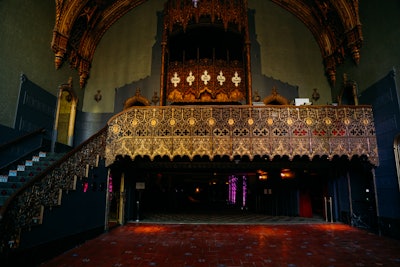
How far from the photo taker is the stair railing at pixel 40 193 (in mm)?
4237

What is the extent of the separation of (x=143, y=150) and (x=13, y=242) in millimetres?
4006

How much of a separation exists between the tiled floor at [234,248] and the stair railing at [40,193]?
3.17ft

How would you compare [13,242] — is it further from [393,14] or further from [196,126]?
[393,14]

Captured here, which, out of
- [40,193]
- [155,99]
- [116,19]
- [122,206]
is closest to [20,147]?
[40,193]

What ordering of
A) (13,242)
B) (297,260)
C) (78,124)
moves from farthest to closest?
(78,124)
(297,260)
(13,242)

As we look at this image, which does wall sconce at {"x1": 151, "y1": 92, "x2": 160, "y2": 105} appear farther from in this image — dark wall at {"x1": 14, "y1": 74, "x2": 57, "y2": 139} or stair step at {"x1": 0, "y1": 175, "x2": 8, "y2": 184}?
stair step at {"x1": 0, "y1": 175, "x2": 8, "y2": 184}

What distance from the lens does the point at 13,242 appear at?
4.39m

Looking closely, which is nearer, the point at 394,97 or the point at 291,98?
the point at 394,97

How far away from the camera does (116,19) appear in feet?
40.3

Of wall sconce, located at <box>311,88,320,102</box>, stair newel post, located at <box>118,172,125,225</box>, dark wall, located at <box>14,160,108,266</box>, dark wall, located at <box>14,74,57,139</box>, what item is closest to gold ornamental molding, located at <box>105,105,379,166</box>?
dark wall, located at <box>14,160,108,266</box>

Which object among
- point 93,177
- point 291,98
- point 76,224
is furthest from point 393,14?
point 76,224

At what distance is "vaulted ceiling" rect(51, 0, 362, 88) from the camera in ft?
29.9

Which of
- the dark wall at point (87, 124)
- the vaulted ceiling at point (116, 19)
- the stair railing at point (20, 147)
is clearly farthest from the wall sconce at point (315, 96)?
the stair railing at point (20, 147)

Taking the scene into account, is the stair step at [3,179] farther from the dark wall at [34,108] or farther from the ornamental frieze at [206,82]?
the ornamental frieze at [206,82]
